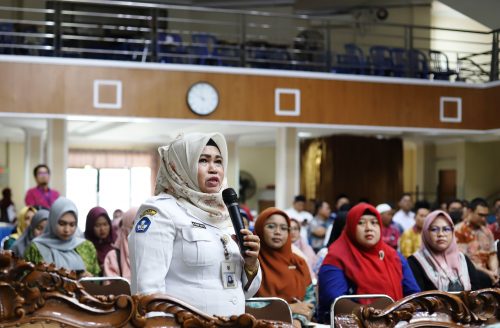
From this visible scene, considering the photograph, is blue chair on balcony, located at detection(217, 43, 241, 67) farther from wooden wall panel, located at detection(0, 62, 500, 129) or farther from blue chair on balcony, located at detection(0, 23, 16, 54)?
blue chair on balcony, located at detection(0, 23, 16, 54)

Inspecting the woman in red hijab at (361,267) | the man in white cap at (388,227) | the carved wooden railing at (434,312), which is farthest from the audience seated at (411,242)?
the carved wooden railing at (434,312)

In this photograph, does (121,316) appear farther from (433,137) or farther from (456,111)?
(433,137)

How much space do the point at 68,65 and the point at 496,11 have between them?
20.6ft

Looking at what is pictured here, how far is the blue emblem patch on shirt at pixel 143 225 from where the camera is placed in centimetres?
254

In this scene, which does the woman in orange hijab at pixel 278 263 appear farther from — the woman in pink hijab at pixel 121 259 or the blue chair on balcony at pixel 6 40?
the blue chair on balcony at pixel 6 40

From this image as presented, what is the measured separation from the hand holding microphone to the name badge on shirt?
0.05 m

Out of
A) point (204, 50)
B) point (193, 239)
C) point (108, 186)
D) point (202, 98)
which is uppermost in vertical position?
point (204, 50)

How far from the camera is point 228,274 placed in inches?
104

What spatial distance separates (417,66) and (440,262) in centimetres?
895

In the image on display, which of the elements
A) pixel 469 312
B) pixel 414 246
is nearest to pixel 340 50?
pixel 414 246

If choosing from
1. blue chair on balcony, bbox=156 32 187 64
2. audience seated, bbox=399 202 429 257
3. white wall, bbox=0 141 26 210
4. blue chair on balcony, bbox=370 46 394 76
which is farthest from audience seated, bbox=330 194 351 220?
white wall, bbox=0 141 26 210

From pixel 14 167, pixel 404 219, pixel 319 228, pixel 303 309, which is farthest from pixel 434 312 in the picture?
pixel 14 167

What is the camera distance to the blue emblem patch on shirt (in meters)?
2.54

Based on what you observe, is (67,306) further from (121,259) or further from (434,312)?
(121,259)
